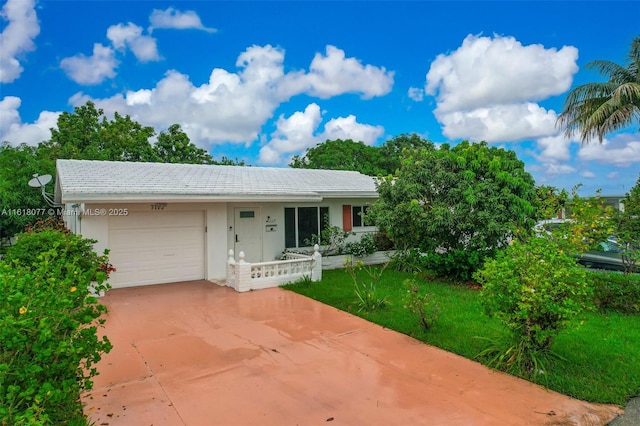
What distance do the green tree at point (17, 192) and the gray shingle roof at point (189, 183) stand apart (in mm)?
4820

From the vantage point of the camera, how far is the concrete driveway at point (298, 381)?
157 inches

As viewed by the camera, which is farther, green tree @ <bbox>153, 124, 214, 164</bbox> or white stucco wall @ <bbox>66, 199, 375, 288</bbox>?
green tree @ <bbox>153, 124, 214, 164</bbox>

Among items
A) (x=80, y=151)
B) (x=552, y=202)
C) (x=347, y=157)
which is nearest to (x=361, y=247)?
(x=552, y=202)

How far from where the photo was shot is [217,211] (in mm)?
11688

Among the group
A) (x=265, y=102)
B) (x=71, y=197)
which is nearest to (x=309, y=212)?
(x=71, y=197)

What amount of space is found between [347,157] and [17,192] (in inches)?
910

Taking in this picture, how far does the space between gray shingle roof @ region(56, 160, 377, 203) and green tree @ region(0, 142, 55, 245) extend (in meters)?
4.82

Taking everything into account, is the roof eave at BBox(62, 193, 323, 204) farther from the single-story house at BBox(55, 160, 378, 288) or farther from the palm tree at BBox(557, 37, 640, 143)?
the palm tree at BBox(557, 37, 640, 143)

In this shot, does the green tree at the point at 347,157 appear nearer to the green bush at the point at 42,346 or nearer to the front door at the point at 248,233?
the front door at the point at 248,233

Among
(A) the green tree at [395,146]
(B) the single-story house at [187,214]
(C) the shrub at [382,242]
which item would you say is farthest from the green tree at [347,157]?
(B) the single-story house at [187,214]

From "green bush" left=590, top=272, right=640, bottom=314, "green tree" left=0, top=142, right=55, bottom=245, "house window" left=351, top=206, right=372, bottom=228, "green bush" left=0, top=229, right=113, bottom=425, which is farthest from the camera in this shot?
"green tree" left=0, top=142, right=55, bottom=245

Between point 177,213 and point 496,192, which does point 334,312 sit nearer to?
point 496,192

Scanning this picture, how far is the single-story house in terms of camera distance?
33.2 feet

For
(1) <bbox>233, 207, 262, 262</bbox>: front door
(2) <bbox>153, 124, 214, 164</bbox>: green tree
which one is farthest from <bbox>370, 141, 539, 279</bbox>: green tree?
(2) <bbox>153, 124, 214, 164</bbox>: green tree
